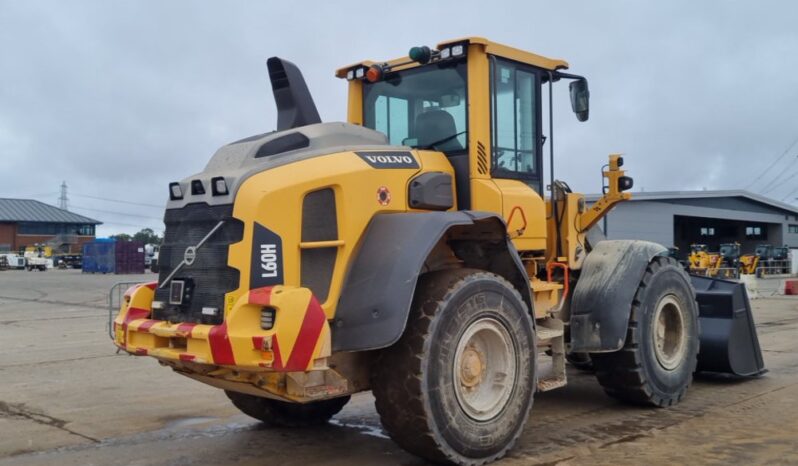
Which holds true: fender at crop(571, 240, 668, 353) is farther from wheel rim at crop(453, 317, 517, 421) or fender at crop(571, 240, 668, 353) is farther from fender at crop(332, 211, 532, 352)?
fender at crop(332, 211, 532, 352)

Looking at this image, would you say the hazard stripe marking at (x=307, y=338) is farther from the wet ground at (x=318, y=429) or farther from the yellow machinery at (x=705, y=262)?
the yellow machinery at (x=705, y=262)

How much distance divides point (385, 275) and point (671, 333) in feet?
12.5

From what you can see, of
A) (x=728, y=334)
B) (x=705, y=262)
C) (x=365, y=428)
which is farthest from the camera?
(x=705, y=262)

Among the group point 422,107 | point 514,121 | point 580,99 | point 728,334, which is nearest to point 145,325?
point 422,107

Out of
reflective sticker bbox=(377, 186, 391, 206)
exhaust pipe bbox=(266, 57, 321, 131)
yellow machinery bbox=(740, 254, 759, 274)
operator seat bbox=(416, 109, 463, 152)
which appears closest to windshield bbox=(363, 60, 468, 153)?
operator seat bbox=(416, 109, 463, 152)

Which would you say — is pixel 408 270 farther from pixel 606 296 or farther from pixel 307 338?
pixel 606 296

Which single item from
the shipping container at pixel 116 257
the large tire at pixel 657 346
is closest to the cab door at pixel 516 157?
the large tire at pixel 657 346

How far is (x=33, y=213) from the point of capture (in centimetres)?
8425

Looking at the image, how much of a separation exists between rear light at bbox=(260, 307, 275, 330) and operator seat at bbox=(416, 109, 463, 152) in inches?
88.0

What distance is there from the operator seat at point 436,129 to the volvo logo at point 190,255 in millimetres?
2103

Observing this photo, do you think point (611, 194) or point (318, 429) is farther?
point (611, 194)

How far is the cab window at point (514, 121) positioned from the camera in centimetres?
606

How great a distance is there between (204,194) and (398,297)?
4.85ft

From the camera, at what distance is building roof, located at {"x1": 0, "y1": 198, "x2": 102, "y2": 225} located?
3209 inches
